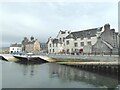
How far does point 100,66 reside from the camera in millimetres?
38562

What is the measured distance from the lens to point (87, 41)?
6869cm

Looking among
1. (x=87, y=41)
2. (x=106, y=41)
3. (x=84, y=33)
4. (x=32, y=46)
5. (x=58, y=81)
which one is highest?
(x=84, y=33)

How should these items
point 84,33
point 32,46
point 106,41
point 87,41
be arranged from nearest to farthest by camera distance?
point 106,41 < point 87,41 < point 84,33 < point 32,46

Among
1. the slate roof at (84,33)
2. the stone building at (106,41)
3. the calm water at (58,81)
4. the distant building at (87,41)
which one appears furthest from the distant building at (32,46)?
the calm water at (58,81)

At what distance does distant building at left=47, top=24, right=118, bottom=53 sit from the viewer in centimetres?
6138

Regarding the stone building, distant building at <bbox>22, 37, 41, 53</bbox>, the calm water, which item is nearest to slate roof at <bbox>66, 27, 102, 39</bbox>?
the stone building

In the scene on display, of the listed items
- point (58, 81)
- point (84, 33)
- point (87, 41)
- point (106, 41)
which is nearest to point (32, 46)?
point (84, 33)

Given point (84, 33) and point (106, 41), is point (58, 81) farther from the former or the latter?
point (84, 33)

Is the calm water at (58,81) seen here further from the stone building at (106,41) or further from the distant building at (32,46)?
the distant building at (32,46)

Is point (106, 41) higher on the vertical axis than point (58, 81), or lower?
higher

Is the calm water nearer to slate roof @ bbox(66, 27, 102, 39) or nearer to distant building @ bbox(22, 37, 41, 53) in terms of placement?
slate roof @ bbox(66, 27, 102, 39)

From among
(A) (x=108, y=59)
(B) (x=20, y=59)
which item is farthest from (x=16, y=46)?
(A) (x=108, y=59)

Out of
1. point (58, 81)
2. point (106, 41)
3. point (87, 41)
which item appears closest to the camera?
point (58, 81)

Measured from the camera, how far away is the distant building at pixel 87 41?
6138 cm
